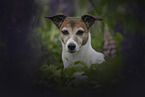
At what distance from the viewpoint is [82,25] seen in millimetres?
974

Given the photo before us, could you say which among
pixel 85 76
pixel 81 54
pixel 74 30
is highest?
pixel 74 30

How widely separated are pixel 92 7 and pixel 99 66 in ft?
1.27

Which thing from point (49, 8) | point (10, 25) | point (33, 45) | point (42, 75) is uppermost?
point (49, 8)

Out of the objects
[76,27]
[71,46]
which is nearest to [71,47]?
[71,46]

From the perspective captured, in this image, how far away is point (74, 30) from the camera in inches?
37.7

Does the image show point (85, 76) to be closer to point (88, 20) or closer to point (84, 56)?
point (84, 56)

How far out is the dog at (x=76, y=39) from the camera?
Answer: 37.1 inches

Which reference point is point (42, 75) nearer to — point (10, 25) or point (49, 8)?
point (10, 25)

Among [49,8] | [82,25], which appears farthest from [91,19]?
[49,8]

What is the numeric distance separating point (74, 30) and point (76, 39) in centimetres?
4

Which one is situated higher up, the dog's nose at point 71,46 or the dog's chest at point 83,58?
the dog's nose at point 71,46

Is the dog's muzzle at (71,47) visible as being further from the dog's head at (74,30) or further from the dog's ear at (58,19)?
the dog's ear at (58,19)

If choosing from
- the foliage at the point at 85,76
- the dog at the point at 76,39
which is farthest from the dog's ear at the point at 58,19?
the foliage at the point at 85,76

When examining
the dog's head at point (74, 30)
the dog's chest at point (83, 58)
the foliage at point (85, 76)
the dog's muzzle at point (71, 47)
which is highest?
the dog's head at point (74, 30)
